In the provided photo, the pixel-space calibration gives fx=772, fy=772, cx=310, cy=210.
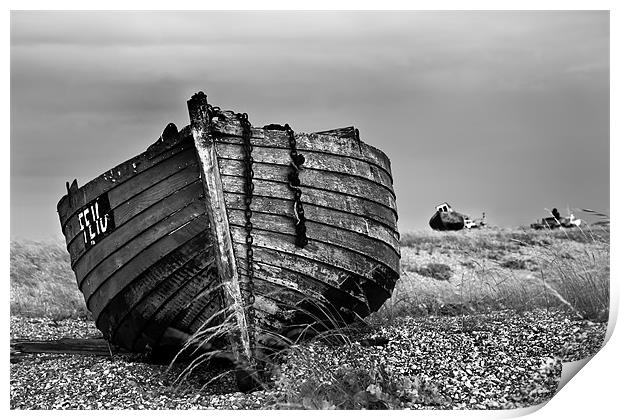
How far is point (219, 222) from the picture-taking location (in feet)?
16.9

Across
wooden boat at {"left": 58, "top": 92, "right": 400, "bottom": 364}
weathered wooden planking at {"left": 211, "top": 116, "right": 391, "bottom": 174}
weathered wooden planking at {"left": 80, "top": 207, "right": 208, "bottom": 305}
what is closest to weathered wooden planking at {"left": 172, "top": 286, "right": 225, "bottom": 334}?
wooden boat at {"left": 58, "top": 92, "right": 400, "bottom": 364}

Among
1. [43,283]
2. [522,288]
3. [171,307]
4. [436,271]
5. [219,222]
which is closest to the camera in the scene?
[219,222]

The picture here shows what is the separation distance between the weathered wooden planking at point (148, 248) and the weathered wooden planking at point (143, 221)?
44mm

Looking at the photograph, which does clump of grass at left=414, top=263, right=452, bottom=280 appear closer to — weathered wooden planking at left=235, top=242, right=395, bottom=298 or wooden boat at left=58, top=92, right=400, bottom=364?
wooden boat at left=58, top=92, right=400, bottom=364

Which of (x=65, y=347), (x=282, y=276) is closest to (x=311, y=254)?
(x=282, y=276)

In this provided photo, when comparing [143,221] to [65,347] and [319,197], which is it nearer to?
[319,197]

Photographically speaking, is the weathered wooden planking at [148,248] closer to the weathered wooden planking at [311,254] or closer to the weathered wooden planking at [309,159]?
the weathered wooden planking at [311,254]

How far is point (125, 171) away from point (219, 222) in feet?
2.81

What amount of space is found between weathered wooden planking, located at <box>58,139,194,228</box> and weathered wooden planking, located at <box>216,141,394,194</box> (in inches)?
10.1

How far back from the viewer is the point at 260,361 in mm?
5211

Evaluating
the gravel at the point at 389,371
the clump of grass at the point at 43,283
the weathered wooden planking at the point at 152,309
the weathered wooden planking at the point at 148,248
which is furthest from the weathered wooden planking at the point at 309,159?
the clump of grass at the point at 43,283

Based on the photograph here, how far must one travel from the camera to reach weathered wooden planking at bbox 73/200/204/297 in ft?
17.3
